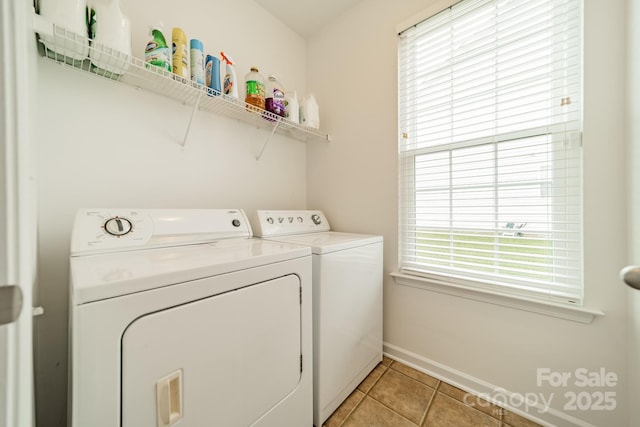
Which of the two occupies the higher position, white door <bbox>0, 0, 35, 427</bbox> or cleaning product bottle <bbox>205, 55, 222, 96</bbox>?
cleaning product bottle <bbox>205, 55, 222, 96</bbox>

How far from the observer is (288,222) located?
169 cm

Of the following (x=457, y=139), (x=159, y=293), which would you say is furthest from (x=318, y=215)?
(x=159, y=293)

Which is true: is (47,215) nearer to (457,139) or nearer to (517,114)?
(457,139)

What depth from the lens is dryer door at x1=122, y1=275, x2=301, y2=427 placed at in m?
0.61

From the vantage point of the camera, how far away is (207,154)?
1.54 m

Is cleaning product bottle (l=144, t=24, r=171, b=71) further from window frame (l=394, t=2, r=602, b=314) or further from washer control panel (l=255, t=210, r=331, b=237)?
window frame (l=394, t=2, r=602, b=314)

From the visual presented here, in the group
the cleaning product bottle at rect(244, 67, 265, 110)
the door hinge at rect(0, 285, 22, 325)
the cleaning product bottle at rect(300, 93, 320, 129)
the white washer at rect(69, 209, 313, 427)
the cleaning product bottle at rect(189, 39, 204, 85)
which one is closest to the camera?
the door hinge at rect(0, 285, 22, 325)

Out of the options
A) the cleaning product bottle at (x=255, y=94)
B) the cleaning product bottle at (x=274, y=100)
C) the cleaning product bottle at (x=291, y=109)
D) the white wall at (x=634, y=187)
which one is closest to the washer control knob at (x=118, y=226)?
the cleaning product bottle at (x=255, y=94)

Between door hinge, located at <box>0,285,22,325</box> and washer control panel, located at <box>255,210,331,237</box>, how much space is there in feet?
3.74

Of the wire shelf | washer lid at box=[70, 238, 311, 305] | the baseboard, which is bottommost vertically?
the baseboard

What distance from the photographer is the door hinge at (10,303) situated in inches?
12.9

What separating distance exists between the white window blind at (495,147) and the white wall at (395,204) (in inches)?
2.5

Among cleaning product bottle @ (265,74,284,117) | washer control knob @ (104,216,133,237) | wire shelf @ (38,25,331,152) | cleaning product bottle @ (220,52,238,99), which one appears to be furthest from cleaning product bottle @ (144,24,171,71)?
Answer: washer control knob @ (104,216,133,237)

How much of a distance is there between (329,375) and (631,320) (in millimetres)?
1366
